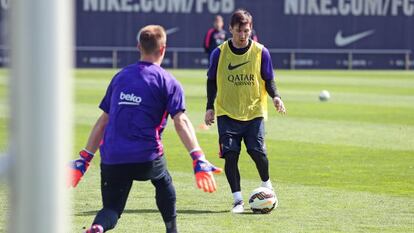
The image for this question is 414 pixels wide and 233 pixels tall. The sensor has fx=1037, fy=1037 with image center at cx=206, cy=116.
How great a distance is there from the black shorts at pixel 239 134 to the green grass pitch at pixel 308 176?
59 centimetres

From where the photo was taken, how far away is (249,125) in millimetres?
9688

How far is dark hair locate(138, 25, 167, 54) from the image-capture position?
639cm

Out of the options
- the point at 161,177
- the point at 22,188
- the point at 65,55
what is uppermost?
the point at 65,55

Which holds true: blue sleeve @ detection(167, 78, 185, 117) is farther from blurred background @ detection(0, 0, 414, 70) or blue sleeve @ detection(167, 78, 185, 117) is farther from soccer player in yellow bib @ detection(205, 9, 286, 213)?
blurred background @ detection(0, 0, 414, 70)

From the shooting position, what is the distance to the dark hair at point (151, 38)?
252 inches

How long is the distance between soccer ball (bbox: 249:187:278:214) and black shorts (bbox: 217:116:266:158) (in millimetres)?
491

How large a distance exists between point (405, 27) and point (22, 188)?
43935 millimetres

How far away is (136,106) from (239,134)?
3218 millimetres

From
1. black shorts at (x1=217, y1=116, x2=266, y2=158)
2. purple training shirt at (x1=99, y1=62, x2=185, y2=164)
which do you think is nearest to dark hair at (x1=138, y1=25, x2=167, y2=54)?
purple training shirt at (x1=99, y1=62, x2=185, y2=164)

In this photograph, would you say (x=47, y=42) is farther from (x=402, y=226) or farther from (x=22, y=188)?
(x=402, y=226)

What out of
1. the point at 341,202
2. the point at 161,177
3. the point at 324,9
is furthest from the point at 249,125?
the point at 324,9

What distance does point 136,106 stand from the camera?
21.5ft

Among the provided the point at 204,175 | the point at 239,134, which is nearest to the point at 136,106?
the point at 204,175

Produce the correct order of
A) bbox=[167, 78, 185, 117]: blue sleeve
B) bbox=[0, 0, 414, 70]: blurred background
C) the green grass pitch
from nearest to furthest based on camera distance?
1. bbox=[167, 78, 185, 117]: blue sleeve
2. the green grass pitch
3. bbox=[0, 0, 414, 70]: blurred background
